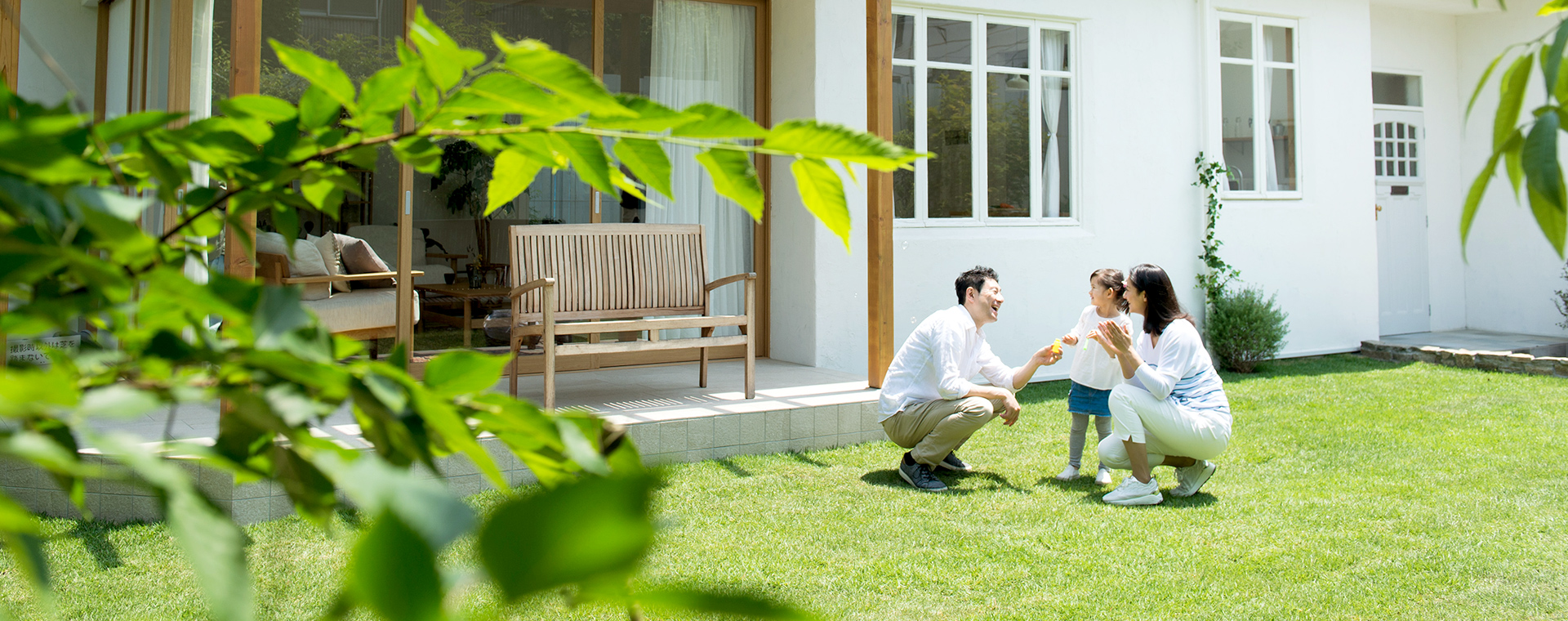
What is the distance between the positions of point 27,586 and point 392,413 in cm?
398

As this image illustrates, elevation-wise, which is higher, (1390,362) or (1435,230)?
(1435,230)

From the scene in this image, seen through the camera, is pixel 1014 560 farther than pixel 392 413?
Yes

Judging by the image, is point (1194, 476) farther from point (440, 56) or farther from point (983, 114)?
point (440, 56)

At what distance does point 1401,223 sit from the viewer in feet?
36.7

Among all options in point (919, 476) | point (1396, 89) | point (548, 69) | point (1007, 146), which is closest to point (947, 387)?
point (919, 476)

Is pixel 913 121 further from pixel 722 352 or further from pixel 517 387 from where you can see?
pixel 517 387

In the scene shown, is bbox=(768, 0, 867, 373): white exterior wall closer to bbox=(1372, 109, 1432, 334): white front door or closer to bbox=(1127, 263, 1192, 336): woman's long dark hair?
bbox=(1127, 263, 1192, 336): woman's long dark hair

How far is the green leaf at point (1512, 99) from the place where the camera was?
50cm

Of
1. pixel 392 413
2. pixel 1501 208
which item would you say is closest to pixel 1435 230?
pixel 1501 208

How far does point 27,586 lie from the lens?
3.55 m

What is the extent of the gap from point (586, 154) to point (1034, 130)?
840cm

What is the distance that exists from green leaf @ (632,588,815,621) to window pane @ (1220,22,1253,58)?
397 inches

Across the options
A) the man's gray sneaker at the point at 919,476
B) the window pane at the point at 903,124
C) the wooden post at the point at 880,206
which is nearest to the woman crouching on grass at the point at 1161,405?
the man's gray sneaker at the point at 919,476

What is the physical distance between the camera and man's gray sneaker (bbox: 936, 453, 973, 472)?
213 inches
